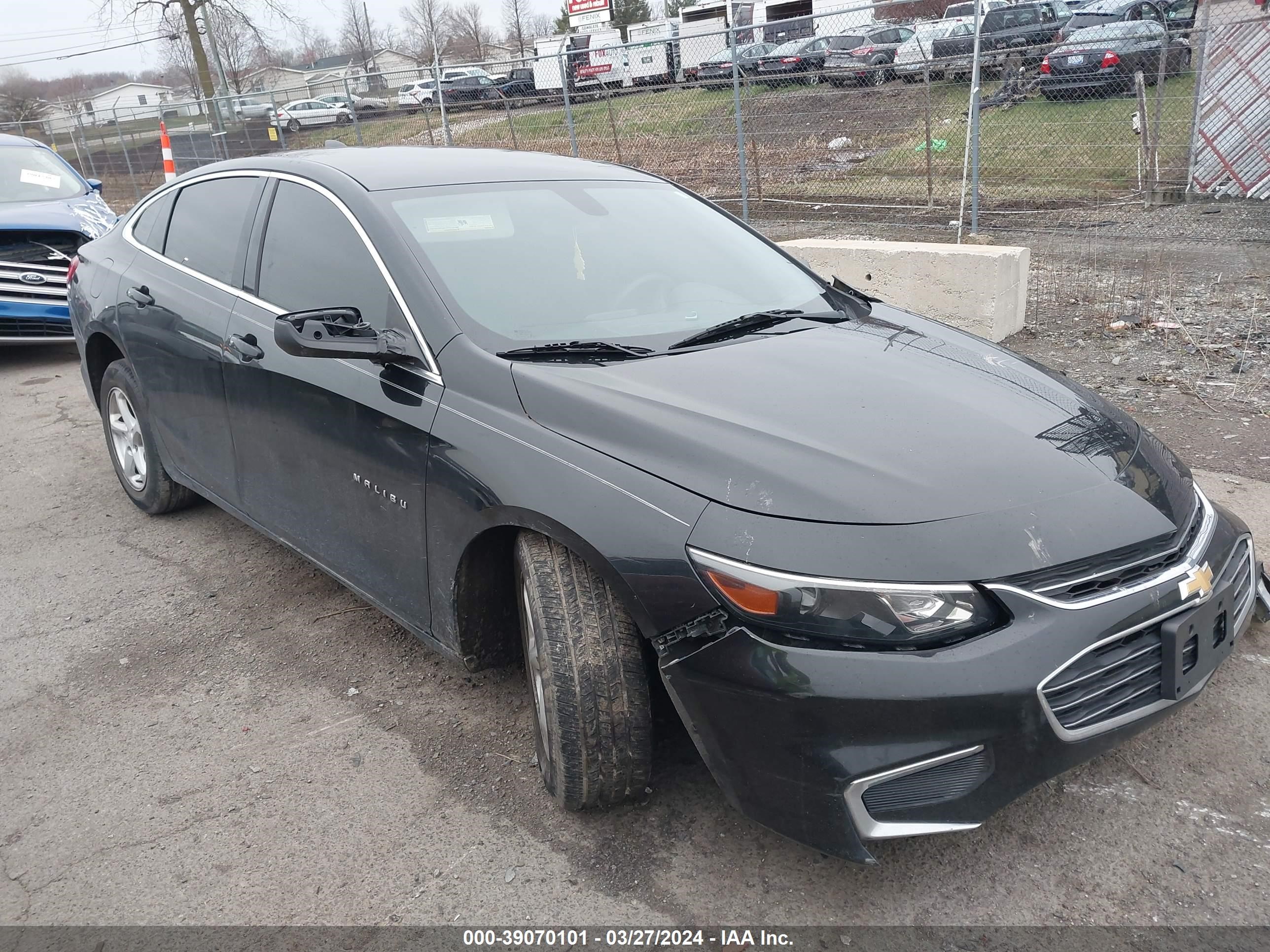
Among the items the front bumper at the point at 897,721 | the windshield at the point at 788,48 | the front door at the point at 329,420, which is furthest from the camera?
the windshield at the point at 788,48

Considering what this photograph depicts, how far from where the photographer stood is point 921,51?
465 inches

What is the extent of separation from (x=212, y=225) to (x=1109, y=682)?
11.8 feet

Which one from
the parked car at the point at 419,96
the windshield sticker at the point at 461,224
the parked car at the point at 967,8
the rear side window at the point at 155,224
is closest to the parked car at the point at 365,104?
the parked car at the point at 419,96

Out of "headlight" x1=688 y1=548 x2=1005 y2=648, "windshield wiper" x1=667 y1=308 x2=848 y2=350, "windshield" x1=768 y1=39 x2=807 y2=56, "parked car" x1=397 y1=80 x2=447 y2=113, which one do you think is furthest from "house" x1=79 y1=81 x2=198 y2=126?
"headlight" x1=688 y1=548 x2=1005 y2=648

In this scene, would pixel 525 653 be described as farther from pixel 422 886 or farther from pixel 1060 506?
pixel 1060 506

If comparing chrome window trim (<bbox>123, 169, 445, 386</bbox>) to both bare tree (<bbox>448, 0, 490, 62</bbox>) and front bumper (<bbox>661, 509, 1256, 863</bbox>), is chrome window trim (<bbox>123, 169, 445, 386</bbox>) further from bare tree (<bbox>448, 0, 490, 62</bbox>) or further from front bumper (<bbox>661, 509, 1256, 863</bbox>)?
bare tree (<bbox>448, 0, 490, 62</bbox>)

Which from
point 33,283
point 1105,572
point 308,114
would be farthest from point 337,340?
point 308,114

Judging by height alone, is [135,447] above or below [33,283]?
below

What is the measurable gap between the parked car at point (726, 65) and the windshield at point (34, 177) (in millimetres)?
6896

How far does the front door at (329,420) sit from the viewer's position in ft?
9.68

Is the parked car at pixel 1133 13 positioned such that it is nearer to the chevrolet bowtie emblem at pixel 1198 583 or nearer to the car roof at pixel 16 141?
the car roof at pixel 16 141

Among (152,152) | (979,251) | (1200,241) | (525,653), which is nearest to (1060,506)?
(525,653)

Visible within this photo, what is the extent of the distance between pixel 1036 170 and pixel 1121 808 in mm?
10691

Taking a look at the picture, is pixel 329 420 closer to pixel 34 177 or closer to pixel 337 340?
pixel 337 340
